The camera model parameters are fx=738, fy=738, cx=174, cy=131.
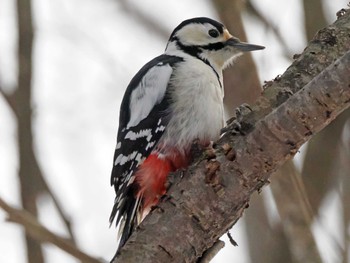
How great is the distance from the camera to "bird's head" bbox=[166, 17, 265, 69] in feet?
13.2

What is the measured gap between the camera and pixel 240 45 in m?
3.99

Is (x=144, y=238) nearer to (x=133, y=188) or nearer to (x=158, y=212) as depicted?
(x=158, y=212)

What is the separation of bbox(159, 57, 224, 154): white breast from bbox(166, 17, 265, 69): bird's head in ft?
0.98

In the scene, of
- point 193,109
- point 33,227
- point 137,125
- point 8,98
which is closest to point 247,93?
point 193,109

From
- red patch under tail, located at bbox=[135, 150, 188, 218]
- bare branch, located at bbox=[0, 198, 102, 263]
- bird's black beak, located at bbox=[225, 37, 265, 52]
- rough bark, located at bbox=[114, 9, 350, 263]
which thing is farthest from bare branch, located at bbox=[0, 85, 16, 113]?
bird's black beak, located at bbox=[225, 37, 265, 52]

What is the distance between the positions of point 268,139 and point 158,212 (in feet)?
1.47

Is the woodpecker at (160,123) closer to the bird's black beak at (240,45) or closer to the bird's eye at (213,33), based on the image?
the bird's black beak at (240,45)

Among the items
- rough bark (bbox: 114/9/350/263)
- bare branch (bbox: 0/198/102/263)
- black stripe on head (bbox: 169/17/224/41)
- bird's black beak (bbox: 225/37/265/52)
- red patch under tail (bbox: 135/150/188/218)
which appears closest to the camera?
rough bark (bbox: 114/9/350/263)

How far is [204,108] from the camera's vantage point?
358 centimetres

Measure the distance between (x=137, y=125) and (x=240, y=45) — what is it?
0.81m

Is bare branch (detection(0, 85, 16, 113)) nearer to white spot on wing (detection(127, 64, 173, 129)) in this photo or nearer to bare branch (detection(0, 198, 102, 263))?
white spot on wing (detection(127, 64, 173, 129))

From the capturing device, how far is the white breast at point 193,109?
11.6ft

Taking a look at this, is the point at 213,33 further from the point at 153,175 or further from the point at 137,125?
the point at 153,175

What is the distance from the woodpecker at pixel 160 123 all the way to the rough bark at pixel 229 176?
2.13ft
